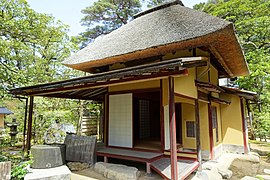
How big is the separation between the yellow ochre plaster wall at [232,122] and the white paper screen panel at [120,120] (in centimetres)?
420

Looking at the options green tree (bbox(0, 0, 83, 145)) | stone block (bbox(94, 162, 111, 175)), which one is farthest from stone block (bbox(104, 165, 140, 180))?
green tree (bbox(0, 0, 83, 145))

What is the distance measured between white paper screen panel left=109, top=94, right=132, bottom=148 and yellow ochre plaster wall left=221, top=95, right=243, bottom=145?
13.8ft

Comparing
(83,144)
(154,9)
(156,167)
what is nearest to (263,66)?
(154,9)

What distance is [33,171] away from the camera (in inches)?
165

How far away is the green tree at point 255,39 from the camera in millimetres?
9820

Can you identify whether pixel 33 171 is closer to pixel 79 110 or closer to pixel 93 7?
pixel 79 110

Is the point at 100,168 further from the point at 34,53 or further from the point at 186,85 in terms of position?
the point at 34,53

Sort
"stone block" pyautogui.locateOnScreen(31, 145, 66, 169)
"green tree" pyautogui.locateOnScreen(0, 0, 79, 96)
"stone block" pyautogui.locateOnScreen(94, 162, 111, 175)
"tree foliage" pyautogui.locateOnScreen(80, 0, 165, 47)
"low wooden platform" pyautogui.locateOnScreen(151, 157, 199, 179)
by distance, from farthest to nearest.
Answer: "tree foliage" pyautogui.locateOnScreen(80, 0, 165, 47) < "green tree" pyautogui.locateOnScreen(0, 0, 79, 96) < "stone block" pyautogui.locateOnScreen(94, 162, 111, 175) < "stone block" pyautogui.locateOnScreen(31, 145, 66, 169) < "low wooden platform" pyautogui.locateOnScreen(151, 157, 199, 179)

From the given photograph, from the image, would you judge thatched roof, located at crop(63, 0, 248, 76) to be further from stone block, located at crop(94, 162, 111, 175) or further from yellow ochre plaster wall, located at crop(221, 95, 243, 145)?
stone block, located at crop(94, 162, 111, 175)

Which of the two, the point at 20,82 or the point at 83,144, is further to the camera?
the point at 20,82

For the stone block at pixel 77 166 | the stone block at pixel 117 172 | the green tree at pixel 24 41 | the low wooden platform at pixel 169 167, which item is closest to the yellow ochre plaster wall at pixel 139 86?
the low wooden platform at pixel 169 167

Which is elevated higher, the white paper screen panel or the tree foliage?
the tree foliage

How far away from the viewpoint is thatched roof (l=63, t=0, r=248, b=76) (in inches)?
194

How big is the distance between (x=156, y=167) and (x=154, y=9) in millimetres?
6748
